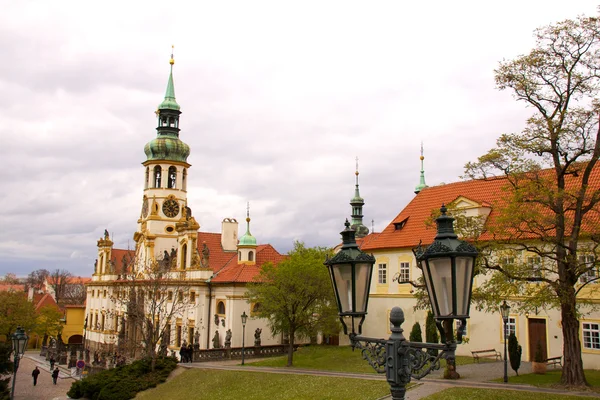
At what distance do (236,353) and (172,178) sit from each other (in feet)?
92.6

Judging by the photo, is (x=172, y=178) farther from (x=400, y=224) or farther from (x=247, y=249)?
(x=400, y=224)

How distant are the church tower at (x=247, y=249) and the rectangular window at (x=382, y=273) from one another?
518 inches

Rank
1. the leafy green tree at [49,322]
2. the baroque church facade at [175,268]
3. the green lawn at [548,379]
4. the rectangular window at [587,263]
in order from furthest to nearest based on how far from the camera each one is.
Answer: the leafy green tree at [49,322]
the baroque church facade at [175,268]
the green lawn at [548,379]
the rectangular window at [587,263]

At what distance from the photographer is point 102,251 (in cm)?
7181

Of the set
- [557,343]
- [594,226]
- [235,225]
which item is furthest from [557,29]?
[235,225]

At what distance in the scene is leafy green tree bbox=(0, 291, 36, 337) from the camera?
2317 inches

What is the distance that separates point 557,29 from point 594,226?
758 cm

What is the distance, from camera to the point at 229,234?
173 feet

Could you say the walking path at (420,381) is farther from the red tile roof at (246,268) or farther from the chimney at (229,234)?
the chimney at (229,234)

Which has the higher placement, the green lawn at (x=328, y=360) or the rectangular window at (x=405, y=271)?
the rectangular window at (x=405, y=271)

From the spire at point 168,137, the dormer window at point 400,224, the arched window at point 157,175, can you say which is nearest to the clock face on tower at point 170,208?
the arched window at point 157,175

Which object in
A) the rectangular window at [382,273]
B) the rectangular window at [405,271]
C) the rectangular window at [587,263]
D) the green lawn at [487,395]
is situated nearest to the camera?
the green lawn at [487,395]

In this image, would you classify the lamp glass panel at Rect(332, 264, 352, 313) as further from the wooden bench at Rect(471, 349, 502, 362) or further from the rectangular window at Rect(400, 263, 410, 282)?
the rectangular window at Rect(400, 263, 410, 282)

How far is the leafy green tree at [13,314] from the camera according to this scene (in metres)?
58.8
